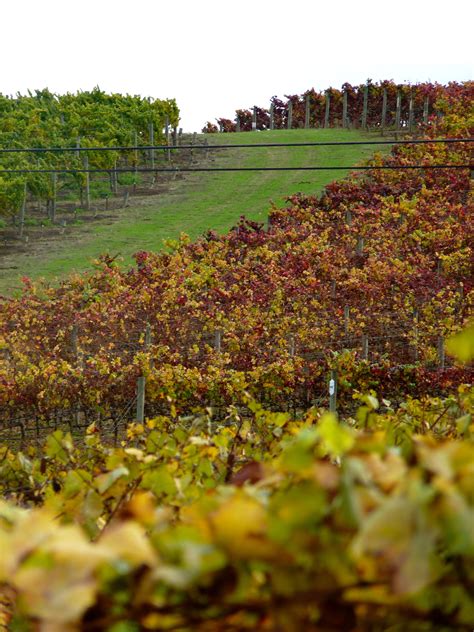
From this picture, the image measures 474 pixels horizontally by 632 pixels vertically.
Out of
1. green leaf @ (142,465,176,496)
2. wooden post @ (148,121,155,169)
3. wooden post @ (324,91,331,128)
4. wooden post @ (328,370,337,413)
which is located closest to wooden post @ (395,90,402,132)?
wooden post @ (324,91,331,128)

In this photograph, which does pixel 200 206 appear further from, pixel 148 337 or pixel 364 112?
pixel 364 112

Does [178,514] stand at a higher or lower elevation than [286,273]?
higher

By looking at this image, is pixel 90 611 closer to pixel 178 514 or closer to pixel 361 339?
pixel 178 514

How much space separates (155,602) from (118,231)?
93.0ft

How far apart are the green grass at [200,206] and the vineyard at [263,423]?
2041 mm

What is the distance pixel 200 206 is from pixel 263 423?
2871 centimetres

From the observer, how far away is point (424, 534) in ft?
3.10

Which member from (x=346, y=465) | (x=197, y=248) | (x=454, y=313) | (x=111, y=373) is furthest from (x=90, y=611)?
(x=197, y=248)

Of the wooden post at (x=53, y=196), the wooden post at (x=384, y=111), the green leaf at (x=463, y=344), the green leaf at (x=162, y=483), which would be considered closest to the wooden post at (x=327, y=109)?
the wooden post at (x=384, y=111)

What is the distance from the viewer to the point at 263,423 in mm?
3648

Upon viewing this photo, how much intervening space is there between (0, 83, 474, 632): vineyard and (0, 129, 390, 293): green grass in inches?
80.4

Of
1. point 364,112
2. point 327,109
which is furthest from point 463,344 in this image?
point 327,109

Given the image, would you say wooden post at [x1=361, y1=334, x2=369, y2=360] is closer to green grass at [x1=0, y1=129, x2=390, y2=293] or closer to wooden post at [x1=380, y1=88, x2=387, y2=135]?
green grass at [x1=0, y1=129, x2=390, y2=293]

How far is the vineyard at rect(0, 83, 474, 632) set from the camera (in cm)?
102
